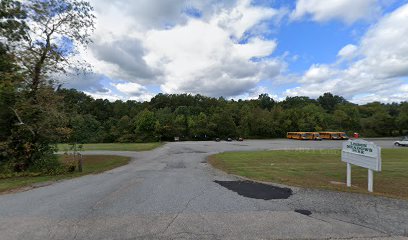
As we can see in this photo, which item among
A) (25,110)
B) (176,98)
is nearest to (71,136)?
(25,110)

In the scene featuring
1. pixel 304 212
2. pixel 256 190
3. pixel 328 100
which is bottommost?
pixel 256 190

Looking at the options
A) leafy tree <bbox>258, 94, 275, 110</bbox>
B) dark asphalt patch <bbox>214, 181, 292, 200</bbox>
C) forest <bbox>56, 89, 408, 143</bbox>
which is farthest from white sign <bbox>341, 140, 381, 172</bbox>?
leafy tree <bbox>258, 94, 275, 110</bbox>

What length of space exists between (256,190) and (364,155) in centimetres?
359

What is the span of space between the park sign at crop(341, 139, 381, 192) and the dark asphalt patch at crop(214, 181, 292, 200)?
2492 mm

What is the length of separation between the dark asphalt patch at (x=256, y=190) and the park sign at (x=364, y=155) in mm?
2492

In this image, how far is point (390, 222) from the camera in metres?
4.55

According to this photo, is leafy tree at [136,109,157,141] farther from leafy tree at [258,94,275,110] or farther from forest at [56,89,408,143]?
leafy tree at [258,94,275,110]

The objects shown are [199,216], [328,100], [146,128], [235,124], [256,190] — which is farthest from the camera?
[328,100]

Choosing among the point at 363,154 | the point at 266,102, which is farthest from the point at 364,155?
the point at 266,102

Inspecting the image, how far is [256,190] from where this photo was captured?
736cm

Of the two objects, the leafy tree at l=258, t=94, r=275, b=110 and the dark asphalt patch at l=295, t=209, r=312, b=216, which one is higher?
the leafy tree at l=258, t=94, r=275, b=110

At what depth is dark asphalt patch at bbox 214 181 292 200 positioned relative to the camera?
6627 mm

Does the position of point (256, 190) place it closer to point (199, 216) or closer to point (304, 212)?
point (304, 212)

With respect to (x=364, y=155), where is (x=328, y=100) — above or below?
above
